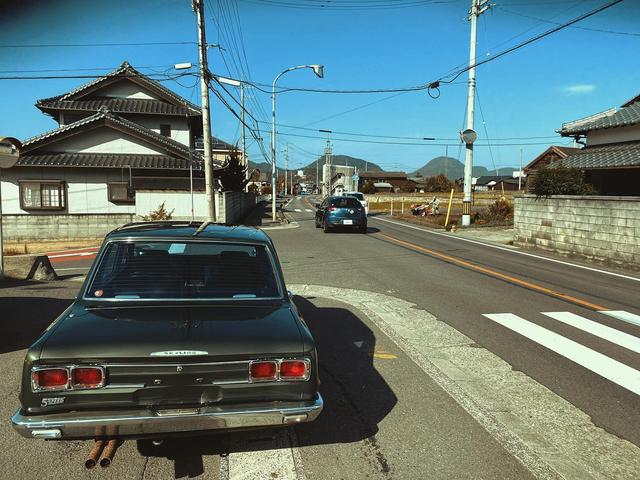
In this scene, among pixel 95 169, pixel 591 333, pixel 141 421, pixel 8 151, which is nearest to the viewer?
pixel 141 421

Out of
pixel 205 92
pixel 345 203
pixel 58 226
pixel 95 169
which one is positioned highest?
pixel 205 92

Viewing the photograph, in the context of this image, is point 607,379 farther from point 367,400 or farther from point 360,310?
point 360,310

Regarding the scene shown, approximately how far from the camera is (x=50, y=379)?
2.57 meters

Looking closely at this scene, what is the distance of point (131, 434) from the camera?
100 inches

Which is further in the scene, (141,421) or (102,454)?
(102,454)

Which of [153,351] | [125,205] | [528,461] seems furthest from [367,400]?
[125,205]

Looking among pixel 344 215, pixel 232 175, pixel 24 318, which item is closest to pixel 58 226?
A: pixel 232 175

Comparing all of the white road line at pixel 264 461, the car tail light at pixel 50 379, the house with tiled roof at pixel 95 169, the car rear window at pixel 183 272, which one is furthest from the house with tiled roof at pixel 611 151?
the car tail light at pixel 50 379

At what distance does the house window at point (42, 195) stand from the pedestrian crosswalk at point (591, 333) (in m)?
22.8

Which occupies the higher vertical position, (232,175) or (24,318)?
(232,175)

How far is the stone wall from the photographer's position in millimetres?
21719

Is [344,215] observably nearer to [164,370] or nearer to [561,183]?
[561,183]

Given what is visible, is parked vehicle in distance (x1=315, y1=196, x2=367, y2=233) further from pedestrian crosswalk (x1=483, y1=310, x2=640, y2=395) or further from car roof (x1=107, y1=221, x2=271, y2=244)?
car roof (x1=107, y1=221, x2=271, y2=244)

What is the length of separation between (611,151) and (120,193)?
23.0 metres
